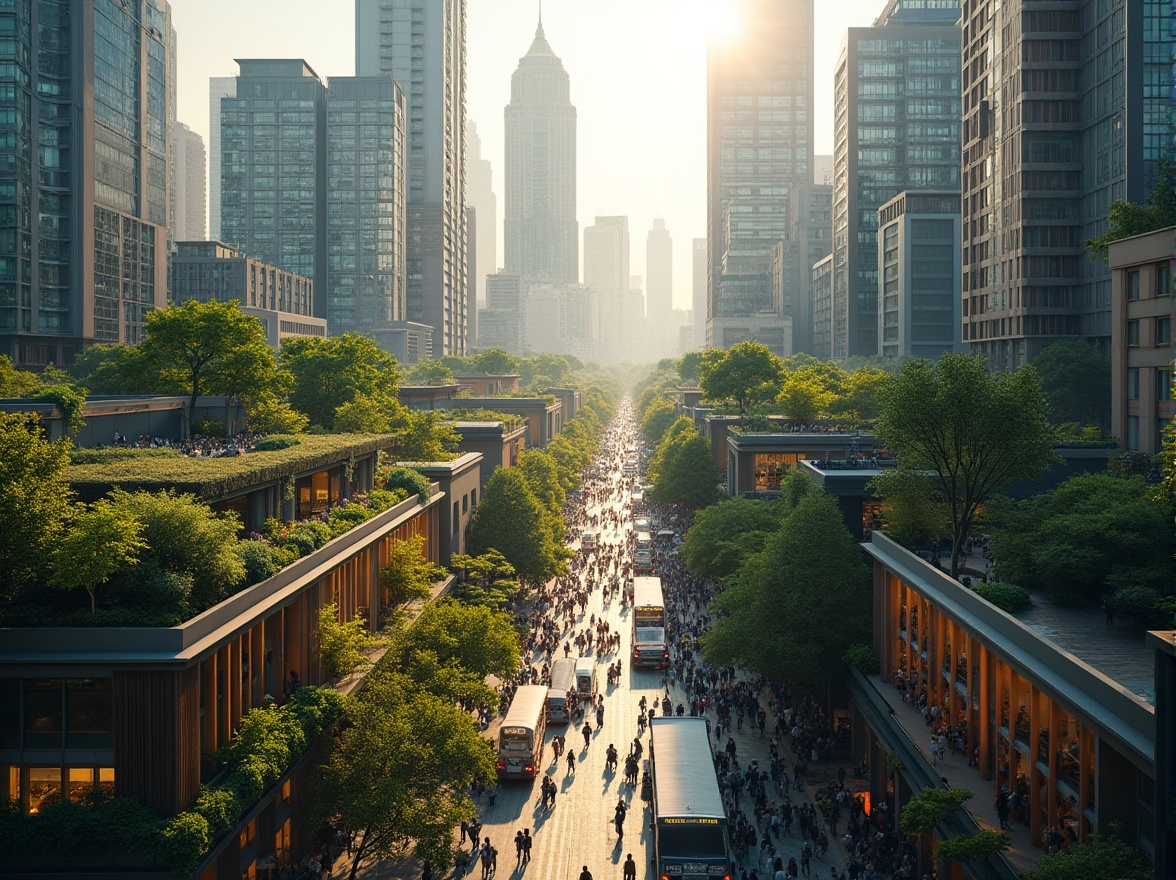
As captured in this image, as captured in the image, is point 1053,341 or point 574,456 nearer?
point 1053,341

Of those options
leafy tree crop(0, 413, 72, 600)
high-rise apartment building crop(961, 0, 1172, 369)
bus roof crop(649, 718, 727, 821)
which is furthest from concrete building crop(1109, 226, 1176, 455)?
leafy tree crop(0, 413, 72, 600)

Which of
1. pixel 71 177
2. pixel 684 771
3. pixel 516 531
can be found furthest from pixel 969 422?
pixel 71 177

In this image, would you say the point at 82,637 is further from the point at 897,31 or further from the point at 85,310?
the point at 897,31

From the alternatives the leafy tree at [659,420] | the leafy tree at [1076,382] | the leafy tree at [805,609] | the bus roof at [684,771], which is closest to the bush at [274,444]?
the bus roof at [684,771]

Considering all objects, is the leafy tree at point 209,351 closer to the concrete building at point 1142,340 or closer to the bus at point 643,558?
the bus at point 643,558

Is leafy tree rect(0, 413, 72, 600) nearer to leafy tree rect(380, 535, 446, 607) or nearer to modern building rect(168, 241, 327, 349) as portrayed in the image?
leafy tree rect(380, 535, 446, 607)

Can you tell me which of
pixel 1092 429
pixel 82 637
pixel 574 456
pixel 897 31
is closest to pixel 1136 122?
pixel 1092 429
